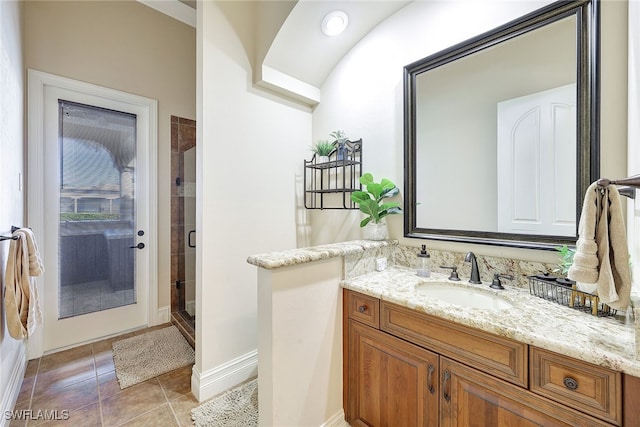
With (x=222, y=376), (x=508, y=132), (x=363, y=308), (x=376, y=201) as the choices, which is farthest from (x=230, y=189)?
(x=508, y=132)

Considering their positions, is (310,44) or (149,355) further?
(149,355)

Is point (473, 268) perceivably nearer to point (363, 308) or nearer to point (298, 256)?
point (363, 308)

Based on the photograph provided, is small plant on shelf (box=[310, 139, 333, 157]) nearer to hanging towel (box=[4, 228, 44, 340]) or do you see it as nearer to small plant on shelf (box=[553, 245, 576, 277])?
small plant on shelf (box=[553, 245, 576, 277])

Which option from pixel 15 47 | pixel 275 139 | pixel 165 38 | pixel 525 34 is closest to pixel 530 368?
pixel 525 34

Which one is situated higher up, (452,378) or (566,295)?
(566,295)

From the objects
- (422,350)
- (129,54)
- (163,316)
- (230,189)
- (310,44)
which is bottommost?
(163,316)

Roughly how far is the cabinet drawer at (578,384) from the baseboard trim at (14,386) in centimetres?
243

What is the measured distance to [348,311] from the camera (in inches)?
56.7

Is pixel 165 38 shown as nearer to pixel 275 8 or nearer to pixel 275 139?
pixel 275 8

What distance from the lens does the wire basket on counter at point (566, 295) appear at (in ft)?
3.18

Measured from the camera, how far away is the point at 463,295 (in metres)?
1.37

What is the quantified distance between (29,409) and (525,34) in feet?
11.4

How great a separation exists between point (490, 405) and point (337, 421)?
0.85 metres

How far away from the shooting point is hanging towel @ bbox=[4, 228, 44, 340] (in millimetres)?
1363
